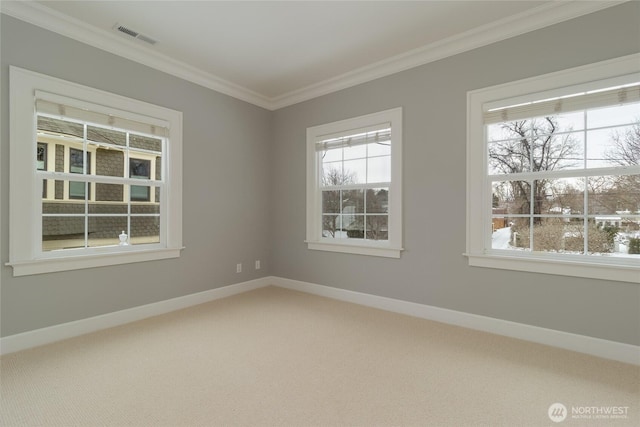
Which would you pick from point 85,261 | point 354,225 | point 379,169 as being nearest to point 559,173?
point 379,169

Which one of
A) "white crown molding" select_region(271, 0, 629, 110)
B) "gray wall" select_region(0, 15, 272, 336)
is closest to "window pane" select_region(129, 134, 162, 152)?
"gray wall" select_region(0, 15, 272, 336)

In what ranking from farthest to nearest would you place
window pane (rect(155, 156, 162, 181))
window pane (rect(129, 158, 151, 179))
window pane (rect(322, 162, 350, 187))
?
window pane (rect(322, 162, 350, 187))
window pane (rect(155, 156, 162, 181))
window pane (rect(129, 158, 151, 179))

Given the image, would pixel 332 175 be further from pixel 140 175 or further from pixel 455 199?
pixel 140 175

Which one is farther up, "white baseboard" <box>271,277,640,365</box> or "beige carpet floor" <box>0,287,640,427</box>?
"white baseboard" <box>271,277,640,365</box>

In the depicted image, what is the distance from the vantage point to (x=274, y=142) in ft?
14.6

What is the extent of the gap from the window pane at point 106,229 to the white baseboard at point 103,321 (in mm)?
693

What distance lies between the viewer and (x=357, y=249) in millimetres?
3588

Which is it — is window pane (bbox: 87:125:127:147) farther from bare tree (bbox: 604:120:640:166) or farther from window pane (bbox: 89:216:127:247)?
bare tree (bbox: 604:120:640:166)

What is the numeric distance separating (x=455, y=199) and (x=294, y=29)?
86.4 inches

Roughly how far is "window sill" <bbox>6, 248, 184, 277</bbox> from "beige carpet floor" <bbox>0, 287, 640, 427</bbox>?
619 millimetres

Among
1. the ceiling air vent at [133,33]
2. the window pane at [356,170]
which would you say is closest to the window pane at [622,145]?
the window pane at [356,170]

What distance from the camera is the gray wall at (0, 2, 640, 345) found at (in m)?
2.32

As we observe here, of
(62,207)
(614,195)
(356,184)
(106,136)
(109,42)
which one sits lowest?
(62,207)

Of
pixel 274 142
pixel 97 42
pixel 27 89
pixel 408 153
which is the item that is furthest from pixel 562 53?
pixel 27 89
